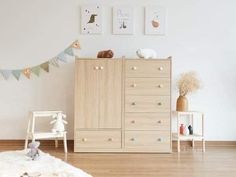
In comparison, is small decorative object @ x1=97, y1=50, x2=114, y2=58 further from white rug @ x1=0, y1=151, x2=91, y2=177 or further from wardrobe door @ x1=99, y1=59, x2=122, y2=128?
white rug @ x1=0, y1=151, x2=91, y2=177

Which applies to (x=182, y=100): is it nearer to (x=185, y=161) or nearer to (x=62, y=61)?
(x=185, y=161)

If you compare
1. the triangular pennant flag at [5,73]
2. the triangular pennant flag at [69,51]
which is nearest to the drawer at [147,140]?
the triangular pennant flag at [69,51]

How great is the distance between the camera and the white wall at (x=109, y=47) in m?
4.97

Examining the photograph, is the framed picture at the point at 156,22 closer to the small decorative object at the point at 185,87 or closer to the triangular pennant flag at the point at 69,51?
the small decorative object at the point at 185,87

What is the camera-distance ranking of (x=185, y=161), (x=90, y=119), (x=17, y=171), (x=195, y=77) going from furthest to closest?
(x=195, y=77) → (x=90, y=119) → (x=185, y=161) → (x=17, y=171)

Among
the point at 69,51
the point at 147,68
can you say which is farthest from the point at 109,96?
the point at 69,51

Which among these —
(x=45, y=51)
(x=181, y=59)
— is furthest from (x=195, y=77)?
(x=45, y=51)

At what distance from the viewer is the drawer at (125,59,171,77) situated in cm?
450

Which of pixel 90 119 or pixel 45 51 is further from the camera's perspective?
pixel 45 51

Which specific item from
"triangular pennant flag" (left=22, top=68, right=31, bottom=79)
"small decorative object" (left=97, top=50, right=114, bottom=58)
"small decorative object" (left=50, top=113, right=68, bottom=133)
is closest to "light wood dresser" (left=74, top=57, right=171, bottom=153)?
"small decorative object" (left=97, top=50, right=114, bottom=58)

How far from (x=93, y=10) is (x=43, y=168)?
8.18 feet

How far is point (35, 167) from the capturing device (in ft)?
10.7

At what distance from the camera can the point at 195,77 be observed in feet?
16.0

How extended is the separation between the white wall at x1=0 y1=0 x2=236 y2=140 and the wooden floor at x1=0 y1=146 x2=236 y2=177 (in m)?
0.58
